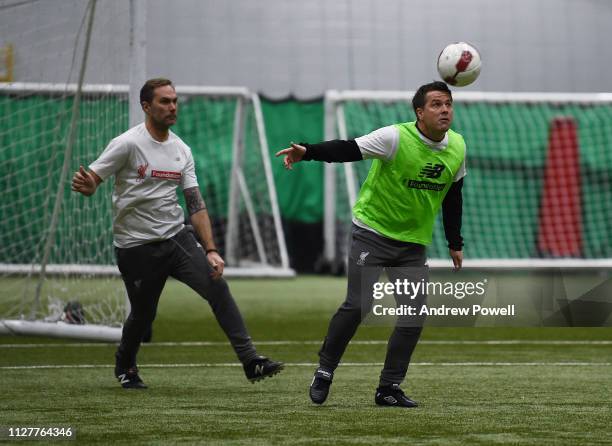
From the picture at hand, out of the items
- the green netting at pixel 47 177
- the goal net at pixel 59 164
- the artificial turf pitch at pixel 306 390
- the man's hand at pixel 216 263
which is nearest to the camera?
the artificial turf pitch at pixel 306 390

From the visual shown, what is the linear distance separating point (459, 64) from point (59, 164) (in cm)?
563

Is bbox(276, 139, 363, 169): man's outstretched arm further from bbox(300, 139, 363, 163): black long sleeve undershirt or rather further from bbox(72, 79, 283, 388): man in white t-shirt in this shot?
bbox(72, 79, 283, 388): man in white t-shirt

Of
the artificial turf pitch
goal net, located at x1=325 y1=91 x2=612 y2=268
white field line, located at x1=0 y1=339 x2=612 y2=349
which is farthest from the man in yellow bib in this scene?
goal net, located at x1=325 y1=91 x2=612 y2=268

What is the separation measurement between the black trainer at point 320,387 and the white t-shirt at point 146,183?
1.55 meters

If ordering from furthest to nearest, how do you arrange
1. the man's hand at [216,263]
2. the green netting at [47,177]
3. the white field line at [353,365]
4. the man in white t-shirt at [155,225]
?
the green netting at [47,177] < the white field line at [353,365] < the man in white t-shirt at [155,225] < the man's hand at [216,263]

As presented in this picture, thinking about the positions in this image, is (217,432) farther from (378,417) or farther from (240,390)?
(240,390)

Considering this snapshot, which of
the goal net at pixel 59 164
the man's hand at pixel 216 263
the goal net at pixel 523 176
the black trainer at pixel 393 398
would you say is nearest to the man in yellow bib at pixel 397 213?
the black trainer at pixel 393 398

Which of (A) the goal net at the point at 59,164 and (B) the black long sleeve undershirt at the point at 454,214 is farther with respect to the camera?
(A) the goal net at the point at 59,164

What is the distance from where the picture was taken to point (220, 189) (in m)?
21.1

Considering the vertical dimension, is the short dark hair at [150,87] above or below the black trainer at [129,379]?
above

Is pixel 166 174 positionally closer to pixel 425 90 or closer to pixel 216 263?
pixel 216 263

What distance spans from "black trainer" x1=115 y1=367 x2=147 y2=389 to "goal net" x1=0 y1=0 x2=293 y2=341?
2.45 m

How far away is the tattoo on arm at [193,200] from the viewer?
797cm

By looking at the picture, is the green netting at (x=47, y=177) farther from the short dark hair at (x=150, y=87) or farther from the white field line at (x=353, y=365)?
the short dark hair at (x=150, y=87)
